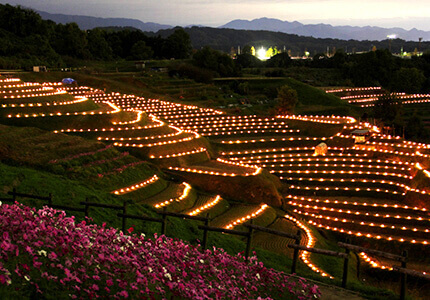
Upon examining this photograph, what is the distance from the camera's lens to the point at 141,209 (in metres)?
16.5

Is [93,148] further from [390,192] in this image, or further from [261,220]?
[390,192]

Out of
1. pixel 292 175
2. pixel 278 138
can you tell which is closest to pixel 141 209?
pixel 292 175

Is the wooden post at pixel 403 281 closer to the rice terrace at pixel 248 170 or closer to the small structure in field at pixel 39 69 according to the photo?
the rice terrace at pixel 248 170

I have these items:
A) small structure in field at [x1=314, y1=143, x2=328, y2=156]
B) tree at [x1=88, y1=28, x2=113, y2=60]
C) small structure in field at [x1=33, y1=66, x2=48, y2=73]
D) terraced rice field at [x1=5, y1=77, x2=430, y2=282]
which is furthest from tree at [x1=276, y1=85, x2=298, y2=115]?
tree at [x1=88, y1=28, x2=113, y2=60]

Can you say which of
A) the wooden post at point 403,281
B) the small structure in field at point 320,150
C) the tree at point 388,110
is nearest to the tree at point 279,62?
the tree at point 388,110

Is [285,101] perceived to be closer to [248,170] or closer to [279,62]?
[248,170]

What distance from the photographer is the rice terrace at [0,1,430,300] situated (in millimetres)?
7539

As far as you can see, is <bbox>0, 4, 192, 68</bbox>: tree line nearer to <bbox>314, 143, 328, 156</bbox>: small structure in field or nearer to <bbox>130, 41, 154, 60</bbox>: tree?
<bbox>130, 41, 154, 60</bbox>: tree

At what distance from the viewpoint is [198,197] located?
75.8ft

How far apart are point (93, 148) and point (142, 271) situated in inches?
600

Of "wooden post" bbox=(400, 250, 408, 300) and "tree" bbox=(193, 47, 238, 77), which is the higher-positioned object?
"tree" bbox=(193, 47, 238, 77)

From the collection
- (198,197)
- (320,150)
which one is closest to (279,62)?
(320,150)

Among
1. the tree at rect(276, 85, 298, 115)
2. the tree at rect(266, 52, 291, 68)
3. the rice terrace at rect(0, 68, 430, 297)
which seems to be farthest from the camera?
the tree at rect(266, 52, 291, 68)

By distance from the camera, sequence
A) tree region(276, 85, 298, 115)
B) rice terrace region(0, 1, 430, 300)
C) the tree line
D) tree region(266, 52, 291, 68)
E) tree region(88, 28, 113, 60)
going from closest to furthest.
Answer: rice terrace region(0, 1, 430, 300) → tree region(276, 85, 298, 115) → the tree line → tree region(88, 28, 113, 60) → tree region(266, 52, 291, 68)
